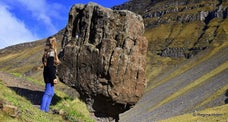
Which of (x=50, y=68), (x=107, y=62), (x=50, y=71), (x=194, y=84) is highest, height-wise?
(x=107, y=62)

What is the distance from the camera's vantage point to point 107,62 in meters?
24.0

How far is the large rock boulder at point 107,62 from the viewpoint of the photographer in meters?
23.9

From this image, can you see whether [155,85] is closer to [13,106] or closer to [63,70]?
[63,70]

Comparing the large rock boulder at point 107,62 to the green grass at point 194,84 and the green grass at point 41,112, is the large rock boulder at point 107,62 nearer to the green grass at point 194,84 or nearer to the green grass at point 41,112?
the green grass at point 41,112

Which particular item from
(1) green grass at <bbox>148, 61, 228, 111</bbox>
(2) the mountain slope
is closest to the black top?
(2) the mountain slope

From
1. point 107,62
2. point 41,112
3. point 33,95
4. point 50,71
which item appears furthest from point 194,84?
point 41,112

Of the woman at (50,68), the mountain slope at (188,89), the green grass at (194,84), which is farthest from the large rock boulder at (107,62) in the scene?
the green grass at (194,84)

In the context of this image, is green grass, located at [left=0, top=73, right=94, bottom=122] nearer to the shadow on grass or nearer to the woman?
the shadow on grass

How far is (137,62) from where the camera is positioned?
25.1 m

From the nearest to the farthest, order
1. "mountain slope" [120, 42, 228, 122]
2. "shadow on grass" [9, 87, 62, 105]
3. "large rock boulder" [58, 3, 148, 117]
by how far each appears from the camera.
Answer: "shadow on grass" [9, 87, 62, 105] < "large rock boulder" [58, 3, 148, 117] < "mountain slope" [120, 42, 228, 122]

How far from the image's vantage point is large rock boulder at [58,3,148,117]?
942 inches

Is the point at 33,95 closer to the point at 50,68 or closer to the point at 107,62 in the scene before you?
the point at 107,62

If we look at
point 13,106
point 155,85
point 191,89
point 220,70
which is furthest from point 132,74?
point 155,85

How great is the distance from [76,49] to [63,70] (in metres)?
1.47
